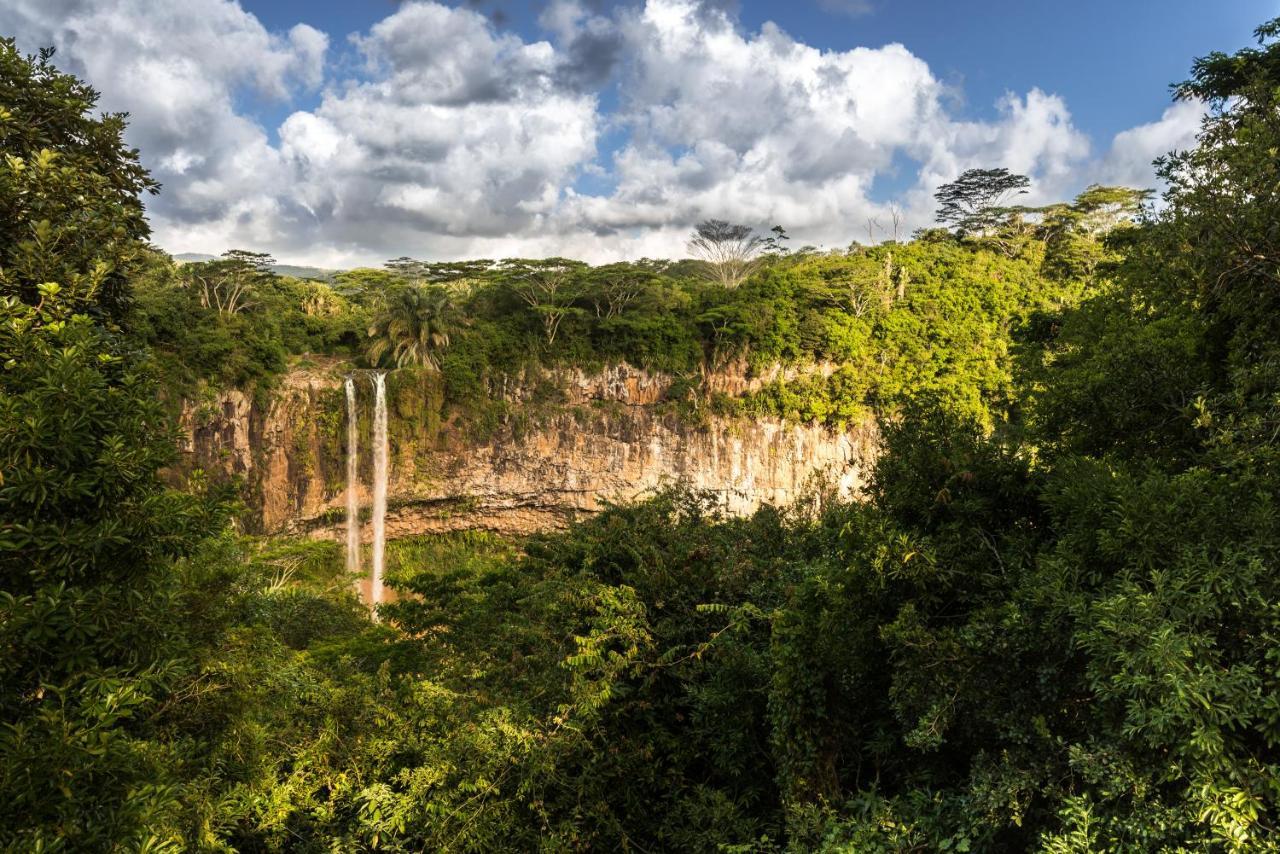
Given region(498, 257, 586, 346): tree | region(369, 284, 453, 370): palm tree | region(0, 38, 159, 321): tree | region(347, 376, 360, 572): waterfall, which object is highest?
region(498, 257, 586, 346): tree

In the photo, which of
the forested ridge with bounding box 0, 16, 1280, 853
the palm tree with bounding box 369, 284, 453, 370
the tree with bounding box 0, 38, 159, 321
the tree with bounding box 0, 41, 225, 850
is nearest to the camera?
the tree with bounding box 0, 41, 225, 850

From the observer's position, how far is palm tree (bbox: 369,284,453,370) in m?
24.0

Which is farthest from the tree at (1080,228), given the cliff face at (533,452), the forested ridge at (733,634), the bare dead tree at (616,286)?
the forested ridge at (733,634)

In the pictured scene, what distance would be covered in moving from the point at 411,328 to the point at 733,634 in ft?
67.8

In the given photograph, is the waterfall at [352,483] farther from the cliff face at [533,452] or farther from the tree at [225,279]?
the tree at [225,279]

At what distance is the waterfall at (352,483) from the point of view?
77.8 ft

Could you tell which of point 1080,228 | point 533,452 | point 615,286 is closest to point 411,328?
point 533,452

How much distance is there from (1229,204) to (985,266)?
102 feet

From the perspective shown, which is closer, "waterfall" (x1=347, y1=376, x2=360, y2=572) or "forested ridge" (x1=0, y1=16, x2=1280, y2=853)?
"forested ridge" (x1=0, y1=16, x2=1280, y2=853)

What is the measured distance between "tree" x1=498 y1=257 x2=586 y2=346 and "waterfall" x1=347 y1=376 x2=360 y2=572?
7.31 metres

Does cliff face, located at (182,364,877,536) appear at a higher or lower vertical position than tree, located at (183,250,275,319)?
lower

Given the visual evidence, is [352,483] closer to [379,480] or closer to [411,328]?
[379,480]

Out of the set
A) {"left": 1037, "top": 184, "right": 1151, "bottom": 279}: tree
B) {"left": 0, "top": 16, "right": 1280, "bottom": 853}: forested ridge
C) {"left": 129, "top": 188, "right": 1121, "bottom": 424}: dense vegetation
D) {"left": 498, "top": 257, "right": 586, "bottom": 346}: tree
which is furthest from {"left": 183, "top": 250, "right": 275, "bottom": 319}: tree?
{"left": 1037, "top": 184, "right": 1151, "bottom": 279}: tree

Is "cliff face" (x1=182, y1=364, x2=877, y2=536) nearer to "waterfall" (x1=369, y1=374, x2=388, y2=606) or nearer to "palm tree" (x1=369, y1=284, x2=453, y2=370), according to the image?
"waterfall" (x1=369, y1=374, x2=388, y2=606)
